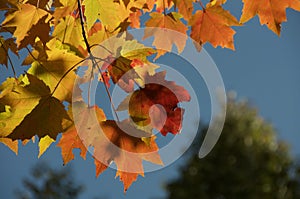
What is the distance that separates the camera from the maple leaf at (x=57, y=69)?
1392 millimetres

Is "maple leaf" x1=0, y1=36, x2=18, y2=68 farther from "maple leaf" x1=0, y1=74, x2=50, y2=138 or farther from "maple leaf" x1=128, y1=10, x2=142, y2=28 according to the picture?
"maple leaf" x1=128, y1=10, x2=142, y2=28

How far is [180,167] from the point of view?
55.1 ft

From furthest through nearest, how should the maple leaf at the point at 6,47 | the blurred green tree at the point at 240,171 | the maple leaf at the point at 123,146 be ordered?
the blurred green tree at the point at 240,171 < the maple leaf at the point at 6,47 < the maple leaf at the point at 123,146

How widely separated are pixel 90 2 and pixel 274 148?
1702 cm

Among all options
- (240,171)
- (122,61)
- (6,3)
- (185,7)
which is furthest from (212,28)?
(240,171)

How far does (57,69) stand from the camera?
1.41 meters

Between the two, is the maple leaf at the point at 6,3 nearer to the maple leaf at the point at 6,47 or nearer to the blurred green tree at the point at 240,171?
the maple leaf at the point at 6,47

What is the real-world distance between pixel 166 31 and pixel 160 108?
45cm

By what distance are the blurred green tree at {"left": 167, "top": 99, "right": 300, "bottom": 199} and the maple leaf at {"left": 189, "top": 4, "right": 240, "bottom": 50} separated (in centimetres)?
1396

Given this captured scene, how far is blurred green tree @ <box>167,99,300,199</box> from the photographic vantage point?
15367 mm

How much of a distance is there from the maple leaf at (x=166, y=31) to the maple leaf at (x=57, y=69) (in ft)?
1.15

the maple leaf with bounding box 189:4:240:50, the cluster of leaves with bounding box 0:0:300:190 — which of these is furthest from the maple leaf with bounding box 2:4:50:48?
the maple leaf with bounding box 189:4:240:50

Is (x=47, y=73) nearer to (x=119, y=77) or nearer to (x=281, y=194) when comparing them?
(x=119, y=77)

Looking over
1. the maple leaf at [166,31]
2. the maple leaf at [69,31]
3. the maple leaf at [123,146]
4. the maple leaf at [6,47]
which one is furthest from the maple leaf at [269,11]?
the maple leaf at [6,47]
